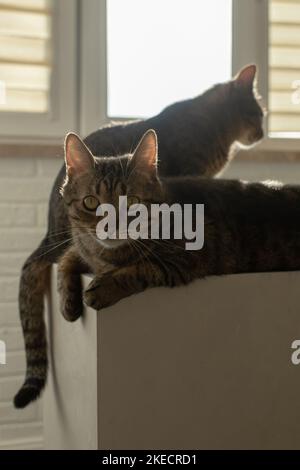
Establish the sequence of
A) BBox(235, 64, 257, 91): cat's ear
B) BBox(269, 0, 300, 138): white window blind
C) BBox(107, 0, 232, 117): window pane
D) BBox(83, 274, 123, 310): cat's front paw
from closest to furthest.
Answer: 1. BBox(83, 274, 123, 310): cat's front paw
2. BBox(235, 64, 257, 91): cat's ear
3. BBox(107, 0, 232, 117): window pane
4. BBox(269, 0, 300, 138): white window blind

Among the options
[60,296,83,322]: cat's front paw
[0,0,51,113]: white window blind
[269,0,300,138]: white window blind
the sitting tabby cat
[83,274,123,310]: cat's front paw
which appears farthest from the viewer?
[269,0,300,138]: white window blind

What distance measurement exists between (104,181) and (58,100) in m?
0.91

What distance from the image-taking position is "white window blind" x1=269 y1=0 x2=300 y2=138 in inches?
78.5

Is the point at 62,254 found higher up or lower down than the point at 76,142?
lower down

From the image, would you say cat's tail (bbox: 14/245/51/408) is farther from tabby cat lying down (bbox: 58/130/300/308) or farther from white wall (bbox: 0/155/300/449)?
white wall (bbox: 0/155/300/449)

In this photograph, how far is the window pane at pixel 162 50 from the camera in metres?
1.86

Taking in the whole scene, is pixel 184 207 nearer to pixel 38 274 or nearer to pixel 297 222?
pixel 297 222

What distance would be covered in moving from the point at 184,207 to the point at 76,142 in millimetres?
237

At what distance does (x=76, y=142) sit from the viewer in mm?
987

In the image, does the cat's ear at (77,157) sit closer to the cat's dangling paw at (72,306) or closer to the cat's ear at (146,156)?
the cat's ear at (146,156)

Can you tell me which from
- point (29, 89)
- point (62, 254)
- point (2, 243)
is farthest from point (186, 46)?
point (62, 254)

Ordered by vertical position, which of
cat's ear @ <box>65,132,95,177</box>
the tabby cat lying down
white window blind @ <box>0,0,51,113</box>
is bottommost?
the tabby cat lying down

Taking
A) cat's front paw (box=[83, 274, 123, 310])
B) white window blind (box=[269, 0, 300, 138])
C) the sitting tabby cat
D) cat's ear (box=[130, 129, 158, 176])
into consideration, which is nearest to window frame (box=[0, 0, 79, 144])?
the sitting tabby cat

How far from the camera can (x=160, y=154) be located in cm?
131
